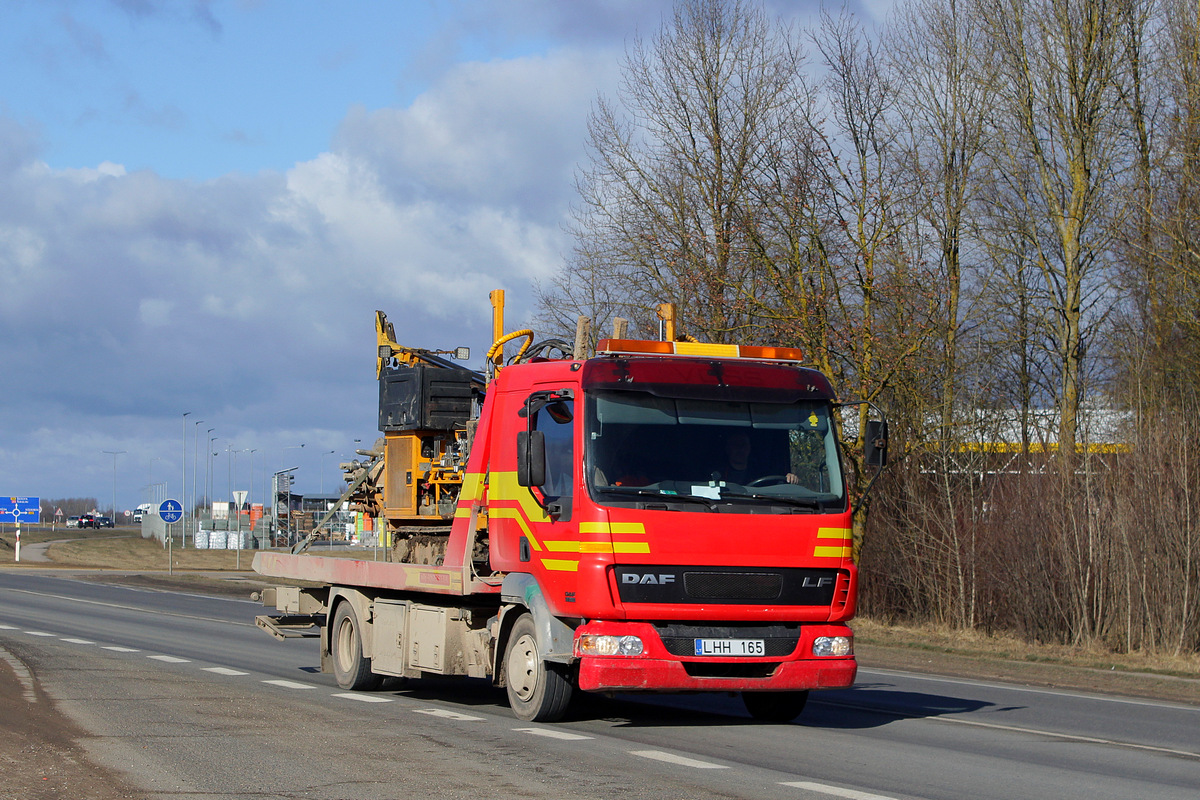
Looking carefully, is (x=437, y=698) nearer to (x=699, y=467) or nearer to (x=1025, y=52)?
(x=699, y=467)

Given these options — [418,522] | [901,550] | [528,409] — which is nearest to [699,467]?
[528,409]

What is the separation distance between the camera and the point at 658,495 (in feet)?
35.2

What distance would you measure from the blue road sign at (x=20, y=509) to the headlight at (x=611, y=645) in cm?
5338

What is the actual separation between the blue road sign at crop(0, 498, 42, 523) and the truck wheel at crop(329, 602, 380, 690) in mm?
48105

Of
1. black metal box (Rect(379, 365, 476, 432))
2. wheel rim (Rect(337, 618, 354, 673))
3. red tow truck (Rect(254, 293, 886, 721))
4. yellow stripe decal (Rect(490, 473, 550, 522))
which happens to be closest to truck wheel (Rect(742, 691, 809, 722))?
red tow truck (Rect(254, 293, 886, 721))

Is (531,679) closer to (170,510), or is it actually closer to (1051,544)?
(1051,544)

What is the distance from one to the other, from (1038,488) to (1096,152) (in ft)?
35.2

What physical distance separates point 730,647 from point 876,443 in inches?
87.9

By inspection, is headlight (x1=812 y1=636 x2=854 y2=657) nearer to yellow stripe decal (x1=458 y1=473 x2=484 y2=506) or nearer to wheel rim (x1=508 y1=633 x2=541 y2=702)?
wheel rim (x1=508 y1=633 x2=541 y2=702)

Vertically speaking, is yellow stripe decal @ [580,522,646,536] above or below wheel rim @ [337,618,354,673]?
above

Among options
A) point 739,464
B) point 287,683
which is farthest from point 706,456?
point 287,683

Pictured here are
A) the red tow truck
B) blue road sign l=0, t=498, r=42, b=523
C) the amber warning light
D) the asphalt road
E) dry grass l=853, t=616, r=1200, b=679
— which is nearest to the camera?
the asphalt road

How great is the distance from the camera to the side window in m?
11.0

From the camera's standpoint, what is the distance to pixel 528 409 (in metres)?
11.6
